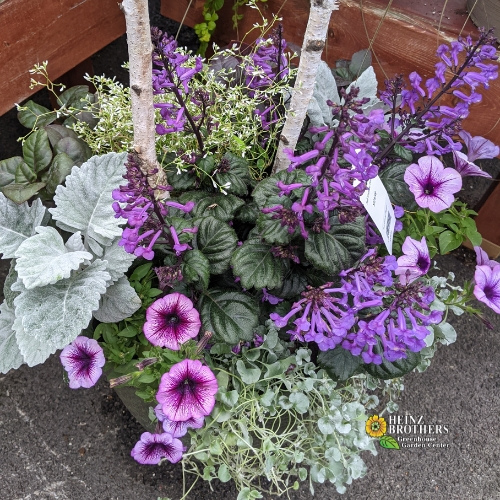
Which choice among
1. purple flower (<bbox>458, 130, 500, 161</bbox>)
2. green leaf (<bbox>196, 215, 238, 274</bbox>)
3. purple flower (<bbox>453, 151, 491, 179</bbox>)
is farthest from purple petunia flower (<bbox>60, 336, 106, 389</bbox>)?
purple flower (<bbox>458, 130, 500, 161</bbox>)

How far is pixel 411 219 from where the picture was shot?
4.06ft

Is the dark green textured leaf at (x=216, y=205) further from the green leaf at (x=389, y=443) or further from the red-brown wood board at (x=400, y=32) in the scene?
the green leaf at (x=389, y=443)

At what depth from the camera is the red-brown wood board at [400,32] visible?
145 centimetres

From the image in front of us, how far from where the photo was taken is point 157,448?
0.97 meters

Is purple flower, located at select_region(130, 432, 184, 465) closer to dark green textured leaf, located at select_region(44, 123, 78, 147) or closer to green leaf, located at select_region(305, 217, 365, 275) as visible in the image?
green leaf, located at select_region(305, 217, 365, 275)

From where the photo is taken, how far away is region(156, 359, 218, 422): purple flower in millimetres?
882

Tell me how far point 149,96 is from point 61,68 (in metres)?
0.81

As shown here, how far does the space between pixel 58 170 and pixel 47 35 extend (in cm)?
59

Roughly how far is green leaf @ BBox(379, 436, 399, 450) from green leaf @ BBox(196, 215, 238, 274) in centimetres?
72

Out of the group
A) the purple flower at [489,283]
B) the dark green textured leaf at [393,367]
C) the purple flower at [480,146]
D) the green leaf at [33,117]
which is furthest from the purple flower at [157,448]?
the purple flower at [480,146]

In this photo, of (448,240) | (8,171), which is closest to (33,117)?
(8,171)

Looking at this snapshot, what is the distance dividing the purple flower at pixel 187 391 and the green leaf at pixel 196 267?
0.45 ft

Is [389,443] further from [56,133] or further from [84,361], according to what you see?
[56,133]

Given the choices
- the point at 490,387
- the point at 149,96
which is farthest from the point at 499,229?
the point at 149,96
